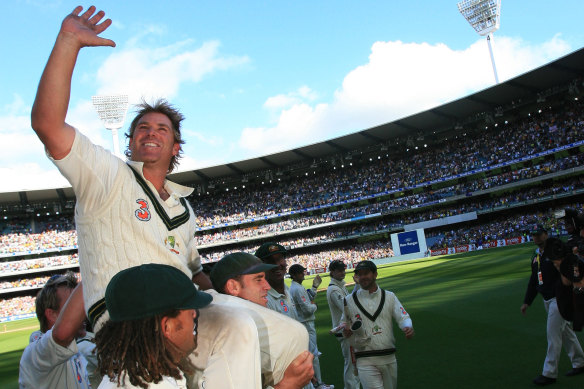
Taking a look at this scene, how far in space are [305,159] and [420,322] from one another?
45631mm

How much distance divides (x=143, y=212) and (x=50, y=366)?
5.27 feet

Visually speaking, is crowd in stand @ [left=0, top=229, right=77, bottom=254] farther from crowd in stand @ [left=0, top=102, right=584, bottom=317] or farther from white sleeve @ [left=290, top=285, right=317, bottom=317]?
white sleeve @ [left=290, top=285, right=317, bottom=317]

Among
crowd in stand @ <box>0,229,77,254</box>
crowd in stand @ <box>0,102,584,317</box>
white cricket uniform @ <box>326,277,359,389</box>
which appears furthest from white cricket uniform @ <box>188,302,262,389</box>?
crowd in stand @ <box>0,229,77,254</box>

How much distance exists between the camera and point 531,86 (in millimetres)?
44812

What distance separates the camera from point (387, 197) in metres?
57.3

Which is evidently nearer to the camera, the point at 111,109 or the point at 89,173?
the point at 89,173

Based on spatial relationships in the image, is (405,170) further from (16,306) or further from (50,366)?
(50,366)

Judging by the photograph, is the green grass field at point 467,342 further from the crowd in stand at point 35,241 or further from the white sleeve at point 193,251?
the crowd in stand at point 35,241

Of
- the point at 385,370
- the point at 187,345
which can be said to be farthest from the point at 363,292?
the point at 187,345

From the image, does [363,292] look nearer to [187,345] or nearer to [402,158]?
[187,345]

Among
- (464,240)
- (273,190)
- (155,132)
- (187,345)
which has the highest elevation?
(273,190)

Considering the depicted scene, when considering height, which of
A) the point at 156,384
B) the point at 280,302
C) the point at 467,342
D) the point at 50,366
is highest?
the point at 156,384

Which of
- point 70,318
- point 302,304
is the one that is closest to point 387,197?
point 302,304

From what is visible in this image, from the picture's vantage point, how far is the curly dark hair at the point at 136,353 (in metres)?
1.61
